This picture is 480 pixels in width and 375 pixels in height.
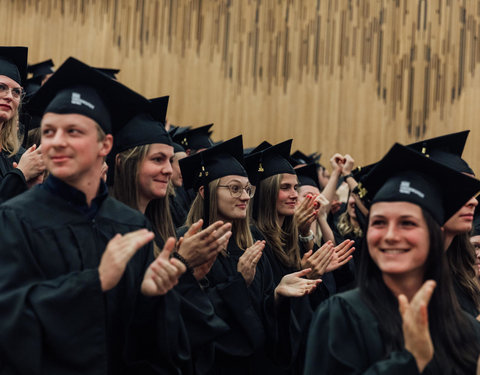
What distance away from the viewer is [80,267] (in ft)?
6.88

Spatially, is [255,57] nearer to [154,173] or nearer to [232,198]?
[232,198]

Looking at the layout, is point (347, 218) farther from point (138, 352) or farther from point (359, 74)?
point (138, 352)

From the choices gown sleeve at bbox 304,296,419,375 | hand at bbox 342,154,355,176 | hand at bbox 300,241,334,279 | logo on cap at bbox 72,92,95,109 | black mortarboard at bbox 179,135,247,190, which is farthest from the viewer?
hand at bbox 342,154,355,176

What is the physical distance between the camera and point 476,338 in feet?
7.14

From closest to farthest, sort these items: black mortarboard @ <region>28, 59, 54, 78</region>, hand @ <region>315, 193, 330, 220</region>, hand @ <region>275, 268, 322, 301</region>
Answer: hand @ <region>275, 268, 322, 301</region>, hand @ <region>315, 193, 330, 220</region>, black mortarboard @ <region>28, 59, 54, 78</region>

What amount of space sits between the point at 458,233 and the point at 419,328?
166 cm

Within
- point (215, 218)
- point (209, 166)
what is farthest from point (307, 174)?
point (215, 218)

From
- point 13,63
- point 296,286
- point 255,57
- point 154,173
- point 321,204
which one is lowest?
point 296,286

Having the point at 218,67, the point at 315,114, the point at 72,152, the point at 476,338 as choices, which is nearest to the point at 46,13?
the point at 218,67

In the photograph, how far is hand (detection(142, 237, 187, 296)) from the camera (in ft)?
6.93

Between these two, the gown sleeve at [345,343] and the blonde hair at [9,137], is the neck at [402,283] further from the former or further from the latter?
the blonde hair at [9,137]

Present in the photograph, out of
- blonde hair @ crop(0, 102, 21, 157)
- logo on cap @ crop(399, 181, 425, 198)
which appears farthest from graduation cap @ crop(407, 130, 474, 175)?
blonde hair @ crop(0, 102, 21, 157)

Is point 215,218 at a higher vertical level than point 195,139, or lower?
lower

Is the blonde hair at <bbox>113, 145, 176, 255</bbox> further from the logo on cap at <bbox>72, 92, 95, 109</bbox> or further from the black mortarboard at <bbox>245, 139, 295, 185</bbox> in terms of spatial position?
the black mortarboard at <bbox>245, 139, 295, 185</bbox>
